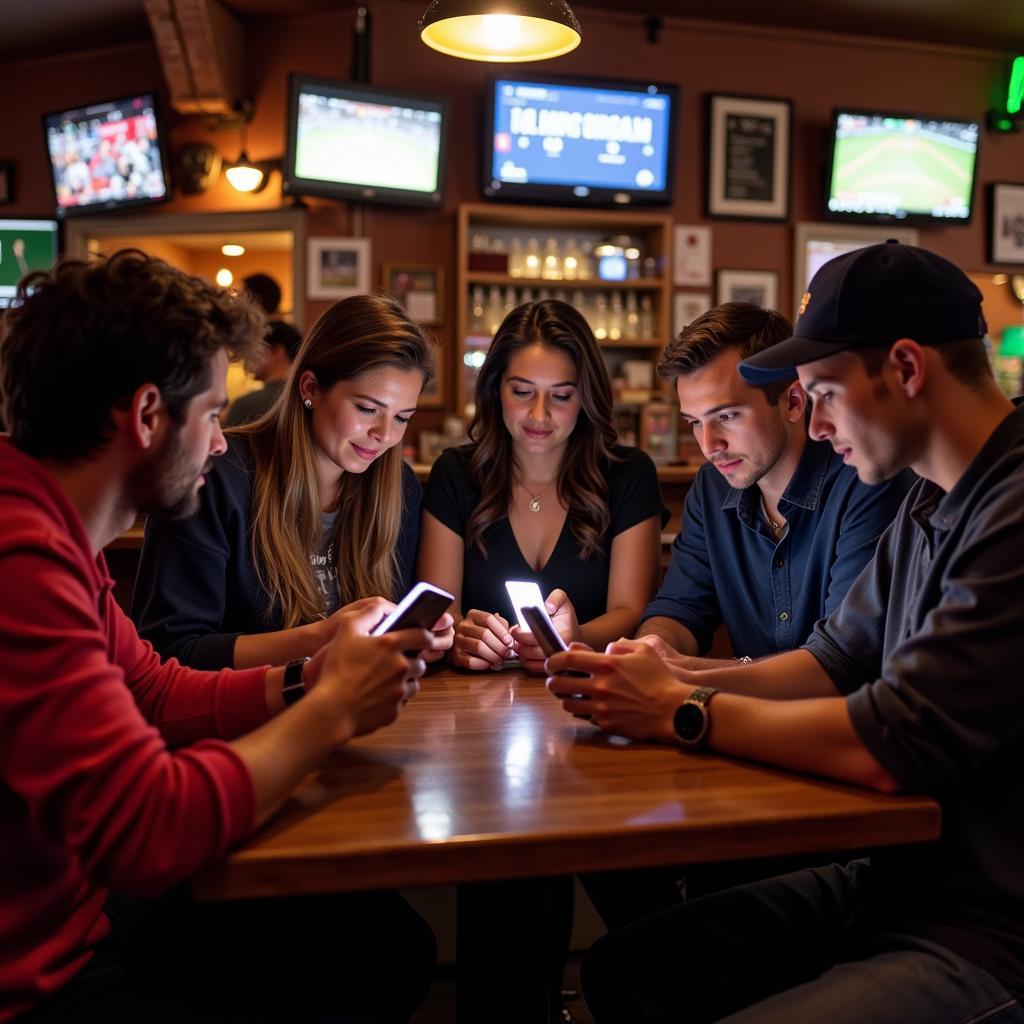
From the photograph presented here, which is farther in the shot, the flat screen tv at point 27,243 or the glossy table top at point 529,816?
the flat screen tv at point 27,243

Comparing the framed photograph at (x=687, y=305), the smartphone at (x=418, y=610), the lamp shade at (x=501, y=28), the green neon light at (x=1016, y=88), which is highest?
the green neon light at (x=1016, y=88)

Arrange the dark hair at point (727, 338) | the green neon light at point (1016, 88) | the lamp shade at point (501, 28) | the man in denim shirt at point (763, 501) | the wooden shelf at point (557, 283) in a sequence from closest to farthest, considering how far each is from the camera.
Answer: the man in denim shirt at point (763, 501) < the dark hair at point (727, 338) < the lamp shade at point (501, 28) < the wooden shelf at point (557, 283) < the green neon light at point (1016, 88)

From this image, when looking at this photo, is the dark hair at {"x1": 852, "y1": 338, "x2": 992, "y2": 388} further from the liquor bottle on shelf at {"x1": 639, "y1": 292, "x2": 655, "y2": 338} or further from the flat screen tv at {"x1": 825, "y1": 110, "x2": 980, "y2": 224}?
the flat screen tv at {"x1": 825, "y1": 110, "x2": 980, "y2": 224}

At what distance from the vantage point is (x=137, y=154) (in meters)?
6.05

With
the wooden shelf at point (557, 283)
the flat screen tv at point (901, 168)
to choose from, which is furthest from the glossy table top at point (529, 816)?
the flat screen tv at point (901, 168)

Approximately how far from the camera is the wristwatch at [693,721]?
4.74 feet

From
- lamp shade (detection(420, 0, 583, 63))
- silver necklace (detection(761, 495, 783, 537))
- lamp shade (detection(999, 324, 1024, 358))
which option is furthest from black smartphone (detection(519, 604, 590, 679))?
lamp shade (detection(999, 324, 1024, 358))

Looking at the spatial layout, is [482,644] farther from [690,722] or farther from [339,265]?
[339,265]

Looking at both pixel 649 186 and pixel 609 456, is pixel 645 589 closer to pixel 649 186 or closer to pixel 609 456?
pixel 609 456

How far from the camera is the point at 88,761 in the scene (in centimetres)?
104

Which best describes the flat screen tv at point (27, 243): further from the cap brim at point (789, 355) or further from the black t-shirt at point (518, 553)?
the cap brim at point (789, 355)

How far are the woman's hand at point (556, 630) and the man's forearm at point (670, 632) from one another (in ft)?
0.52

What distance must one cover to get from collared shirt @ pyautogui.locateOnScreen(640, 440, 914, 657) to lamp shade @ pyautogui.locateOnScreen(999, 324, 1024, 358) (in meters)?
5.63

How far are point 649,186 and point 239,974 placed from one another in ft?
17.2
